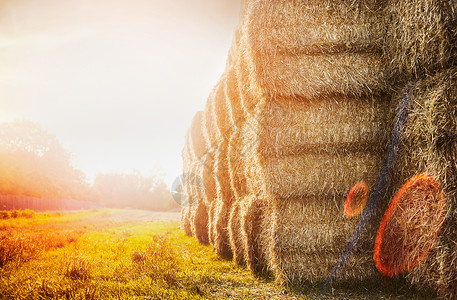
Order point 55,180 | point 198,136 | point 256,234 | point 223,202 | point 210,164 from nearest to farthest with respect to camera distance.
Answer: point 256,234, point 223,202, point 210,164, point 198,136, point 55,180

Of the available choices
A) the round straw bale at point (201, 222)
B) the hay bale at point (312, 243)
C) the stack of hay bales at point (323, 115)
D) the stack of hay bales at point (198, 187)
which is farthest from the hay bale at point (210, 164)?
the hay bale at point (312, 243)

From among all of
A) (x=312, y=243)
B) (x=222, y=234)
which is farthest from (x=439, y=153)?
(x=222, y=234)

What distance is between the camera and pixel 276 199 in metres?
4.63

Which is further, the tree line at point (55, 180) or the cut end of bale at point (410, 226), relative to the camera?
the tree line at point (55, 180)

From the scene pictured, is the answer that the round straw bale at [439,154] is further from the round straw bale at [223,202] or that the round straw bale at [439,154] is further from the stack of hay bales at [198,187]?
the stack of hay bales at [198,187]

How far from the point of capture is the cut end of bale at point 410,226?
11.6ft

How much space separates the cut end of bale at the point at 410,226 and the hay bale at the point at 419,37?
147 centimetres

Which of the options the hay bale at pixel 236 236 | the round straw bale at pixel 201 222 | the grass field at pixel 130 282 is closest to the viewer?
the grass field at pixel 130 282

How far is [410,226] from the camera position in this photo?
3826 mm

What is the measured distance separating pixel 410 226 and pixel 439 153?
1.01 m

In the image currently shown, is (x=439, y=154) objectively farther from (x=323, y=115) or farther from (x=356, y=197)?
(x=323, y=115)

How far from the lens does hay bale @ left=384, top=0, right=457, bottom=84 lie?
3.62m

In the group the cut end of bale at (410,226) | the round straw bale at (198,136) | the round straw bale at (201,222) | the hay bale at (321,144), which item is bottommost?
the round straw bale at (201,222)

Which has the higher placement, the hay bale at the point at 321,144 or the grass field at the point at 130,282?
the hay bale at the point at 321,144
